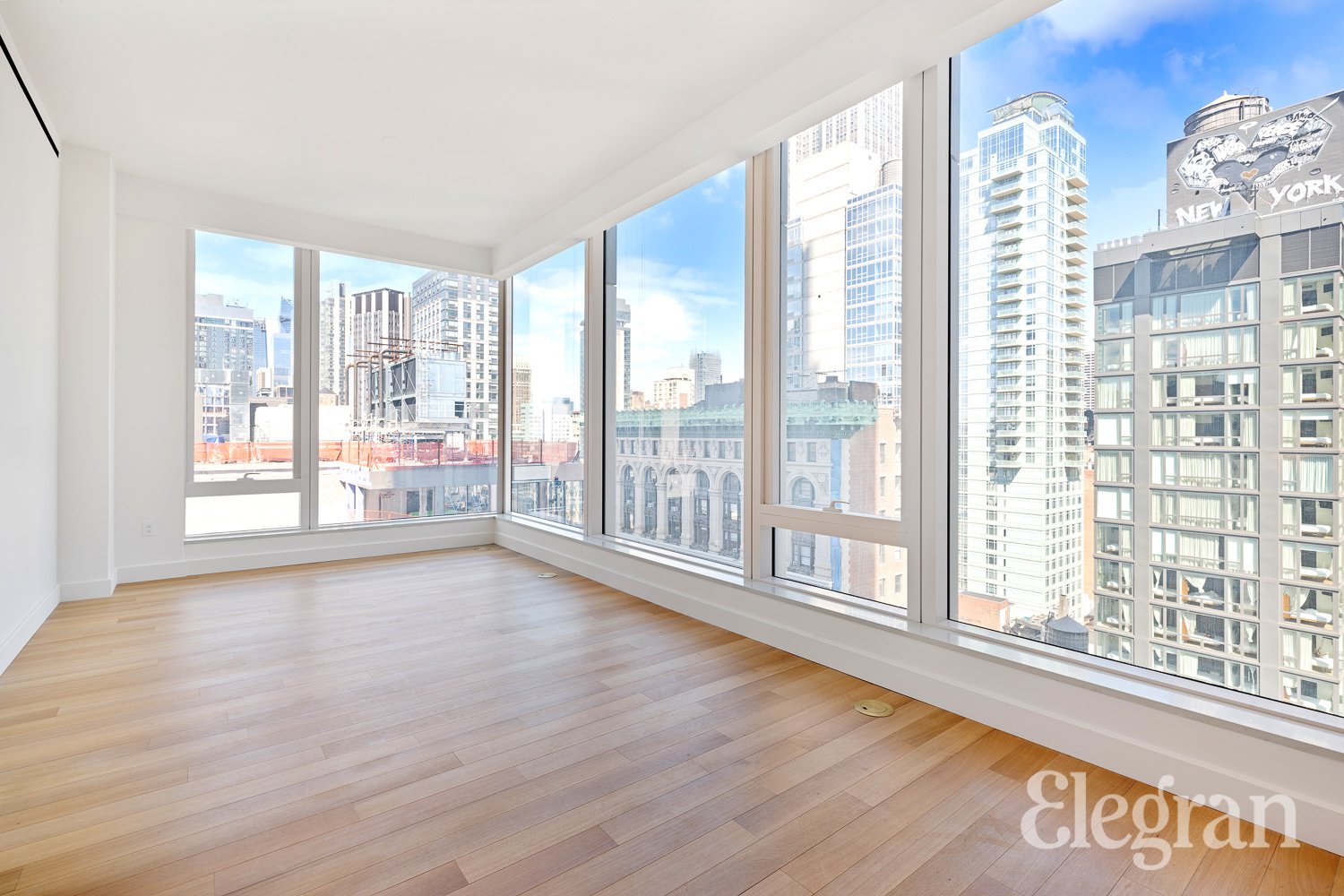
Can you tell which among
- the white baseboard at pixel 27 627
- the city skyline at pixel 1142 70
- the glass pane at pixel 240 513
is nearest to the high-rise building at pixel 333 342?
the glass pane at pixel 240 513

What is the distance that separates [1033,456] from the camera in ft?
8.01

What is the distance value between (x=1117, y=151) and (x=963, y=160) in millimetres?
569

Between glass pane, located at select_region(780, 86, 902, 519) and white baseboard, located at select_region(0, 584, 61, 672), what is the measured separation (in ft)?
12.4

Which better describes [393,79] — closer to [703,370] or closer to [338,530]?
[703,370]

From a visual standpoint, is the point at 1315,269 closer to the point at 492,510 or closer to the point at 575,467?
the point at 575,467

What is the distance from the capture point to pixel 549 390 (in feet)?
18.8

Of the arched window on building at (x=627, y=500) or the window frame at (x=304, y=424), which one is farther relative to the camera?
the window frame at (x=304, y=424)

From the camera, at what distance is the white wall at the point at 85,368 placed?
13.1 feet

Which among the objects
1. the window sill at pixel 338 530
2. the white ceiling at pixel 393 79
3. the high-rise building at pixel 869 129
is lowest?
the window sill at pixel 338 530

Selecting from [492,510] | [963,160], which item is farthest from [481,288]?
[963,160]

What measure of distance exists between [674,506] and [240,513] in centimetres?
356

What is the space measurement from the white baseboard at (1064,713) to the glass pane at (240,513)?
12.6ft

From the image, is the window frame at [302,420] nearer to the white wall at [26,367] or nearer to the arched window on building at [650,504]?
the white wall at [26,367]

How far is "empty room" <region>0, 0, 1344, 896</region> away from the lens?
5.81 feet
